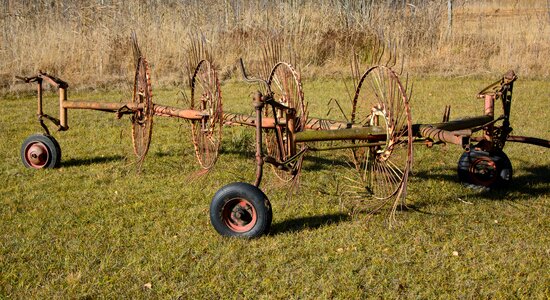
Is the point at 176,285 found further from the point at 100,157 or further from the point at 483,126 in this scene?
the point at 100,157

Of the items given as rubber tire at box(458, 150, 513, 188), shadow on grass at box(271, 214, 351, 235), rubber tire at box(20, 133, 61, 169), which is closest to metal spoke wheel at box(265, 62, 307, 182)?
shadow on grass at box(271, 214, 351, 235)

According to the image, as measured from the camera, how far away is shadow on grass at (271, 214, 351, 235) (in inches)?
215

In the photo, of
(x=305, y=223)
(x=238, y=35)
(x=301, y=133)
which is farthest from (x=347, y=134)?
(x=238, y=35)

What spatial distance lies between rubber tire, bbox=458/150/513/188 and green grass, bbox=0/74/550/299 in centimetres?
13

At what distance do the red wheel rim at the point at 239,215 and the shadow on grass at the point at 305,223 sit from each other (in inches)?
11.2

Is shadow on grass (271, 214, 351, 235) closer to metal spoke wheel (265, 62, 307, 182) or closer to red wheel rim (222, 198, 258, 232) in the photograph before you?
red wheel rim (222, 198, 258, 232)

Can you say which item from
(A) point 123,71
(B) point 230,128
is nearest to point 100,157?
(B) point 230,128

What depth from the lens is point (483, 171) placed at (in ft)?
21.5

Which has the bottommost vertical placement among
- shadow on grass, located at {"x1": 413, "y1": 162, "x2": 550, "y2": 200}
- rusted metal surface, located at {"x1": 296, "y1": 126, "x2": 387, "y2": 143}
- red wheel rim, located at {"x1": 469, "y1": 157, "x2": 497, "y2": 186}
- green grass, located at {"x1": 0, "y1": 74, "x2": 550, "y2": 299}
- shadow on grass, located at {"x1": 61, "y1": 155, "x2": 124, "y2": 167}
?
green grass, located at {"x1": 0, "y1": 74, "x2": 550, "y2": 299}

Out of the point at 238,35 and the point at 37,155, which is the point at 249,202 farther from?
the point at 238,35

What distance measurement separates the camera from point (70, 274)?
4574 millimetres

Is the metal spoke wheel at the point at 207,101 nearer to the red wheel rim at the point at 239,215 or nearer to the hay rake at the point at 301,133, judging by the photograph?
the hay rake at the point at 301,133

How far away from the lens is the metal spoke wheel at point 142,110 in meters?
6.51

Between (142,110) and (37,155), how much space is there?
59.7 inches
